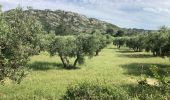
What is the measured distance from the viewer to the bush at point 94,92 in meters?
15.5

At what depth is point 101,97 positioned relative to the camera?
15656 millimetres

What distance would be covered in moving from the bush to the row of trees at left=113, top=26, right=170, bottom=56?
1862 inches

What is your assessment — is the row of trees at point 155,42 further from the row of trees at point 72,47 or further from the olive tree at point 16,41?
the olive tree at point 16,41

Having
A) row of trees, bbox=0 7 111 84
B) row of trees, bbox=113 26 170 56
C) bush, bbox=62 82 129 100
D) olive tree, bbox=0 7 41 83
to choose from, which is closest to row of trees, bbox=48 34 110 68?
row of trees, bbox=113 26 170 56

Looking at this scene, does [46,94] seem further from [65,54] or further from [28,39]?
[65,54]

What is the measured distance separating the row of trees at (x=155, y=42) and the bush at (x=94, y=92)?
47299 mm

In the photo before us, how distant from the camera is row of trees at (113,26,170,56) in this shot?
6833 centimetres

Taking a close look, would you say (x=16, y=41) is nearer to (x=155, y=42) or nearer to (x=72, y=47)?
(x=72, y=47)

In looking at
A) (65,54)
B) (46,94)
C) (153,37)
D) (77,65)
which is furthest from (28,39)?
(153,37)

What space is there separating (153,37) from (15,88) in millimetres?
60966

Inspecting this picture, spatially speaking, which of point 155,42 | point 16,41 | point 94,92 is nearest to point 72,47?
point 155,42

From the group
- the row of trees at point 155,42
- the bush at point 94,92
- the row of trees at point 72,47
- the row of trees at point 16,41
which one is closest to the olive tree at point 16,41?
the row of trees at point 16,41

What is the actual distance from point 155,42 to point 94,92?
7040 centimetres

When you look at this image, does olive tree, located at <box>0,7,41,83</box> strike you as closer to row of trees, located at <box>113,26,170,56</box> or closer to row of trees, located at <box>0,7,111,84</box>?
row of trees, located at <box>0,7,111,84</box>
